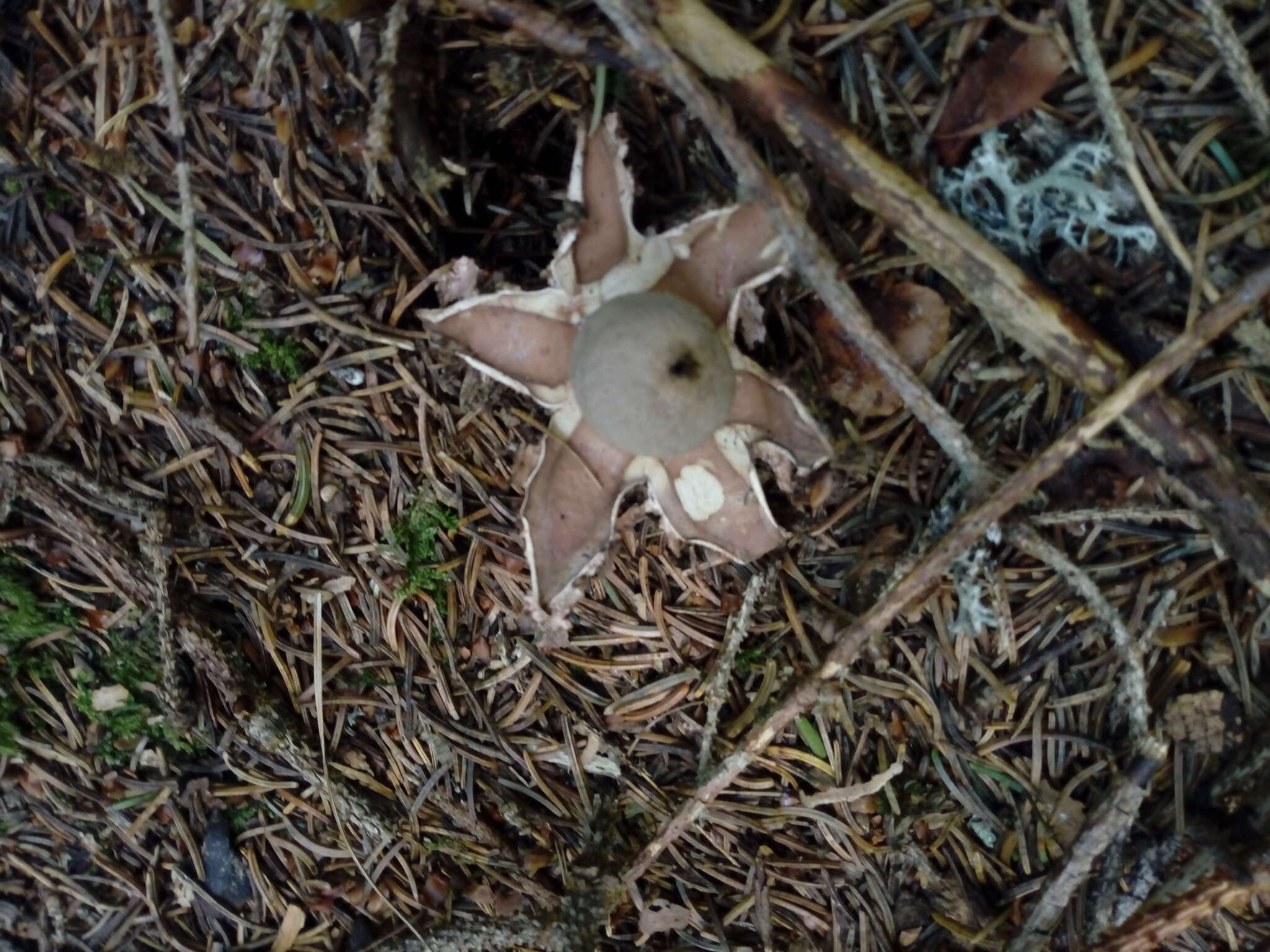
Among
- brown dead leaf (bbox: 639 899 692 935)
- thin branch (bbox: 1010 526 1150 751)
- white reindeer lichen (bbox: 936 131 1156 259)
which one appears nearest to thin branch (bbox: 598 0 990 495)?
thin branch (bbox: 1010 526 1150 751)

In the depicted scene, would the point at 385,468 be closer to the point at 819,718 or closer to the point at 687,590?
the point at 687,590

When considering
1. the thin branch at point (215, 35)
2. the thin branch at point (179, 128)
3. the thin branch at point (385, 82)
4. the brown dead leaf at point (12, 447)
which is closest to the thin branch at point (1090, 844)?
the thin branch at point (385, 82)

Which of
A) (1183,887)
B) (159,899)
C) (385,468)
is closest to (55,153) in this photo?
(385,468)

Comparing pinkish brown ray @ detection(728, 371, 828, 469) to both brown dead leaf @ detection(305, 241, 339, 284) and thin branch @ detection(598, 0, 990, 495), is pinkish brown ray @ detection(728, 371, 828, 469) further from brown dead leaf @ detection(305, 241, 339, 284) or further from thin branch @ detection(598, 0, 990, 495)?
brown dead leaf @ detection(305, 241, 339, 284)

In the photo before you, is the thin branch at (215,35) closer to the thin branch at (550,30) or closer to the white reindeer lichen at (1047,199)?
the thin branch at (550,30)

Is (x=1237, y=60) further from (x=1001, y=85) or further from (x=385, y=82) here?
(x=385, y=82)

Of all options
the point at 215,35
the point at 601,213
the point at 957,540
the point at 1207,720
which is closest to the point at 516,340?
the point at 601,213
